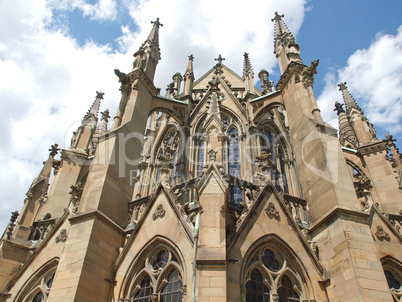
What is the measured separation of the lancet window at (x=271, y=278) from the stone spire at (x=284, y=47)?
825cm

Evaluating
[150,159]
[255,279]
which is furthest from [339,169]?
[150,159]

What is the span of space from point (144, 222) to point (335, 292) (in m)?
5.58

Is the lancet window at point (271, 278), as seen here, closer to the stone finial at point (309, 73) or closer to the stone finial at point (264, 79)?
the stone finial at point (309, 73)

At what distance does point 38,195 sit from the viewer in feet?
49.8

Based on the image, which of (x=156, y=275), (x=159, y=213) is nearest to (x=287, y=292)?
(x=156, y=275)

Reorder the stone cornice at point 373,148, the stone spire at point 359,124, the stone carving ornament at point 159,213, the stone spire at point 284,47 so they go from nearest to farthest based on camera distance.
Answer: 1. the stone carving ornament at point 159,213
2. the stone spire at point 284,47
3. the stone cornice at point 373,148
4. the stone spire at point 359,124

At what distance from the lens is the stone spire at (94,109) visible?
20109 mm

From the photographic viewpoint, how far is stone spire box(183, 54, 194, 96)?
2005 centimetres

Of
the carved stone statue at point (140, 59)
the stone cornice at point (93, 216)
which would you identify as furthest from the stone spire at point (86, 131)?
the stone cornice at point (93, 216)

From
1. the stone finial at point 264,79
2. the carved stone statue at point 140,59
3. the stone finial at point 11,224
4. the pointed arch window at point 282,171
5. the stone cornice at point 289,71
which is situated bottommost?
the stone finial at point 11,224

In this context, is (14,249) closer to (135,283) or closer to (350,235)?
(135,283)

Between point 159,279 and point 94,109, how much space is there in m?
15.3

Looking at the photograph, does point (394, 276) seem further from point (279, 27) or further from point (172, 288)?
point (279, 27)

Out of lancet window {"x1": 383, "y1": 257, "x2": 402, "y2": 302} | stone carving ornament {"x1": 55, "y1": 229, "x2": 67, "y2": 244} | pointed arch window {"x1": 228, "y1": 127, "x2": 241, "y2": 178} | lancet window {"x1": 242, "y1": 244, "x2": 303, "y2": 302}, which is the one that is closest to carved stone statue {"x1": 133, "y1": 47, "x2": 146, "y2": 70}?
pointed arch window {"x1": 228, "y1": 127, "x2": 241, "y2": 178}
